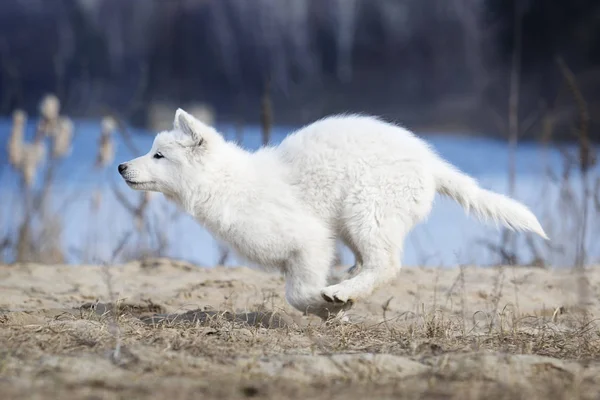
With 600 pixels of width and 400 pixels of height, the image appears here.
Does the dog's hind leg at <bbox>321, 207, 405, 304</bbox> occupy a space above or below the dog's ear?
below

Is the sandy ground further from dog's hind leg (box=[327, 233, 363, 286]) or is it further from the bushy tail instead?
the bushy tail

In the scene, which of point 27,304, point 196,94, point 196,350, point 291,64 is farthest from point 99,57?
point 196,350

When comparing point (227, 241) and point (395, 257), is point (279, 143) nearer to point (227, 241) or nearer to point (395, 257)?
point (227, 241)

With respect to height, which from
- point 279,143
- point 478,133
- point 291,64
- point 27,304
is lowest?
point 27,304

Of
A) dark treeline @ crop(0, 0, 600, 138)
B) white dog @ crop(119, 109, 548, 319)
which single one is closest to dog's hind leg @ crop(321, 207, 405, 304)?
white dog @ crop(119, 109, 548, 319)

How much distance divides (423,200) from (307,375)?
1.96 metres

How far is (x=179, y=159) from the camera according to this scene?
212 inches

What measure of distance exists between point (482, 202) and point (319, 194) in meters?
1.05

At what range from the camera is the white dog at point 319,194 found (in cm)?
506

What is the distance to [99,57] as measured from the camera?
13.0 meters

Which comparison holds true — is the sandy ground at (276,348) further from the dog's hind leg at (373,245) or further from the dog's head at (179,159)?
the dog's head at (179,159)

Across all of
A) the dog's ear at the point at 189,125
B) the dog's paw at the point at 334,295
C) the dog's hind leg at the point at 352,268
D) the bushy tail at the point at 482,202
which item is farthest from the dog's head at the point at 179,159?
the bushy tail at the point at 482,202

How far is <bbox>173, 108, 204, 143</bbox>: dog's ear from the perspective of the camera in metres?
5.34

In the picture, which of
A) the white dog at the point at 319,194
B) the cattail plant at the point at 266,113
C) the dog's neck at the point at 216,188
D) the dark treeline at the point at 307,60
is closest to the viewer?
the white dog at the point at 319,194
